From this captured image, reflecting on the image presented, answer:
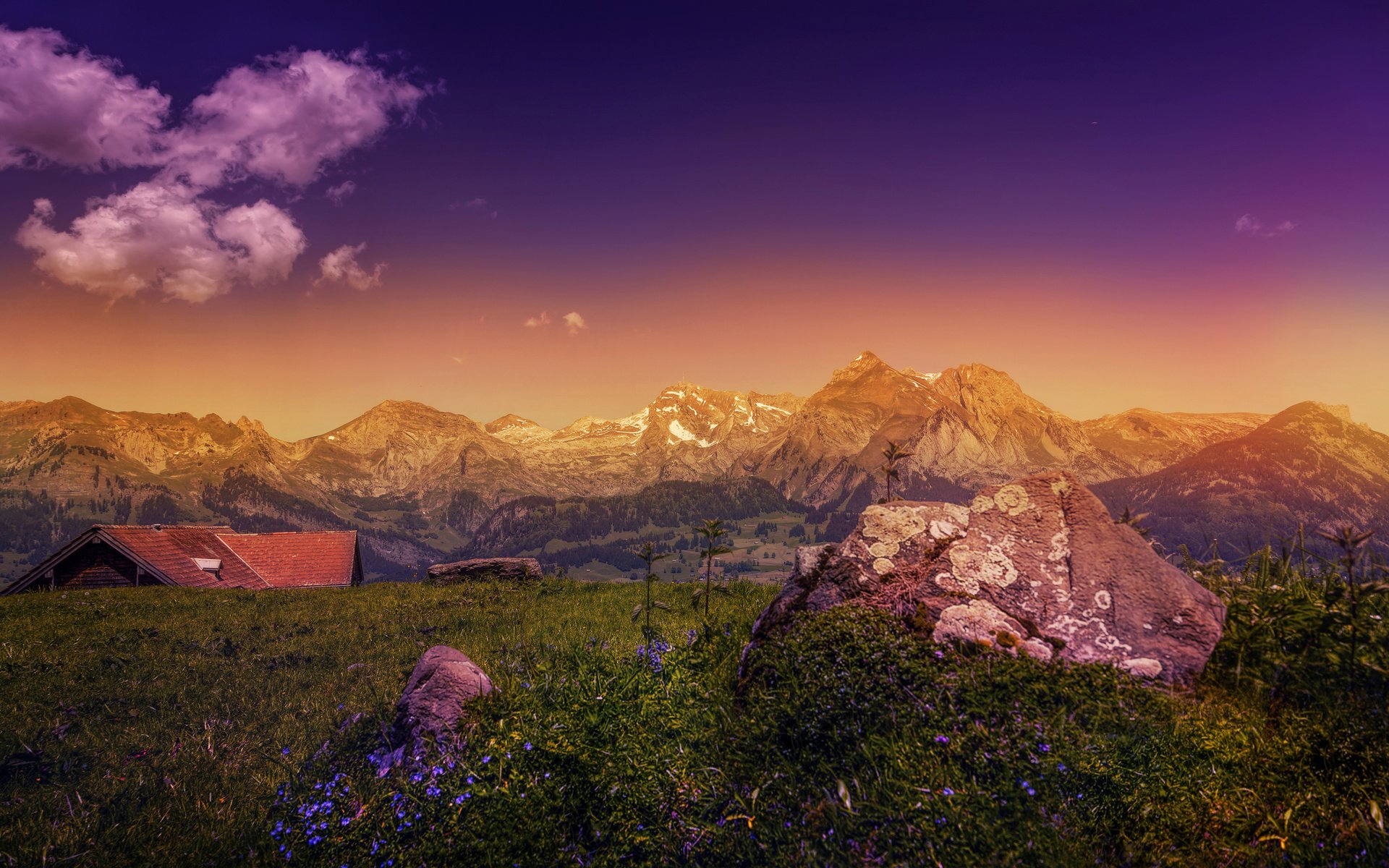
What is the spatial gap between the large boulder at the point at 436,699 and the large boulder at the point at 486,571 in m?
15.2

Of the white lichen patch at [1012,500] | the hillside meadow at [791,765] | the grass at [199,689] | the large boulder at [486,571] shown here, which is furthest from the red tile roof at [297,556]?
Result: the white lichen patch at [1012,500]

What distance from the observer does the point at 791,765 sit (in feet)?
18.4

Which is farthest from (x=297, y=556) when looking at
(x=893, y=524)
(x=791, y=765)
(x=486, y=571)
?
(x=791, y=765)

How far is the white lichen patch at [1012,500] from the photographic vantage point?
8.81 metres

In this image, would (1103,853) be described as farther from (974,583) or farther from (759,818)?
(974,583)

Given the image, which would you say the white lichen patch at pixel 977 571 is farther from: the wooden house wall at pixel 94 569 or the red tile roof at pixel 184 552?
the wooden house wall at pixel 94 569

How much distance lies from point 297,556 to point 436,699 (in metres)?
47.3

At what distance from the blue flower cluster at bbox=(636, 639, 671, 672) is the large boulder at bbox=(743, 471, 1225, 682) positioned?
149cm

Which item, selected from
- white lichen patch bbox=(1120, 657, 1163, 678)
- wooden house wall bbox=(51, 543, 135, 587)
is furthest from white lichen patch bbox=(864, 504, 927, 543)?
wooden house wall bbox=(51, 543, 135, 587)

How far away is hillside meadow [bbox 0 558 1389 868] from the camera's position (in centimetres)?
461

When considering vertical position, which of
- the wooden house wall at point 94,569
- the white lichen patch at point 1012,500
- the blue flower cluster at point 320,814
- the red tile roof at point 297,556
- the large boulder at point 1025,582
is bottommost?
the red tile roof at point 297,556

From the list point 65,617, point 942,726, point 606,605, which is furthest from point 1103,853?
point 65,617

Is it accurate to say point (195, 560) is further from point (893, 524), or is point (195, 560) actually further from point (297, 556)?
point (893, 524)

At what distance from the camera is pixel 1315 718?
5.80 m
